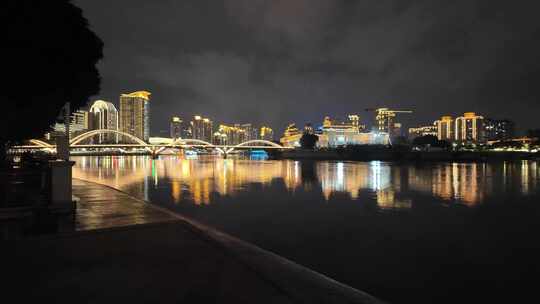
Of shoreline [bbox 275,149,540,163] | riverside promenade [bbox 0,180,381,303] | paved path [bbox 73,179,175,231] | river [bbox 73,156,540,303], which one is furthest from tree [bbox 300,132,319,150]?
riverside promenade [bbox 0,180,381,303]

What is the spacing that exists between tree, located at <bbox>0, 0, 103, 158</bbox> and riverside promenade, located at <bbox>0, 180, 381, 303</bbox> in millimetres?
6296

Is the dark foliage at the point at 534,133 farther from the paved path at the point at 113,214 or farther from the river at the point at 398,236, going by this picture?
the paved path at the point at 113,214

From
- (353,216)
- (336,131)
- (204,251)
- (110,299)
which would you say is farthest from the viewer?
(336,131)

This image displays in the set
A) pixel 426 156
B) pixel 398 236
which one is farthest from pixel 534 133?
pixel 398 236

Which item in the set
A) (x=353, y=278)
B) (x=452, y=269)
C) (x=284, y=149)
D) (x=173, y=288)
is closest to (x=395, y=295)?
(x=353, y=278)

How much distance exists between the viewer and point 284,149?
15650 centimetres

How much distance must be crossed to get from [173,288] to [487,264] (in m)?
9.02

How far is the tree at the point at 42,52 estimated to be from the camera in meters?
10.4

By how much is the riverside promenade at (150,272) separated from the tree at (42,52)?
630cm

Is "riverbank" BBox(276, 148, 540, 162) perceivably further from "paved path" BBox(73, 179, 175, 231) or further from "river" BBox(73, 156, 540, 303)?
"paved path" BBox(73, 179, 175, 231)

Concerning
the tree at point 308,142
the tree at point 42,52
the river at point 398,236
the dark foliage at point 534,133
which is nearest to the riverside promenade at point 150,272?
the river at point 398,236

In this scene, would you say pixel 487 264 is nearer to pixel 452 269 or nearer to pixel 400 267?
pixel 452 269

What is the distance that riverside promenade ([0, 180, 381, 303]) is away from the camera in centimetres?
446

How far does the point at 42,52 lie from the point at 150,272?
955 cm
